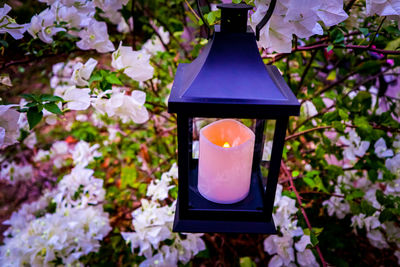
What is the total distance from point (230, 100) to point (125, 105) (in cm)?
52

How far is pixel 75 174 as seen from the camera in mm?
1344

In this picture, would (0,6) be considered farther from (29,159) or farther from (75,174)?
(29,159)

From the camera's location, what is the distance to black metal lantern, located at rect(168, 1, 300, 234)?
501mm

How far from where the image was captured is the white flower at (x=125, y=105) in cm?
86

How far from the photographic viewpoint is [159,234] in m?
1.09

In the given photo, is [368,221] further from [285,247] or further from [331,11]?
[331,11]

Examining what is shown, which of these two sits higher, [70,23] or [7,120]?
[70,23]

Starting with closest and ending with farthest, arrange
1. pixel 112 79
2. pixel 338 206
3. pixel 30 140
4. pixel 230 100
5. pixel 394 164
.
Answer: pixel 230 100 → pixel 112 79 → pixel 394 164 → pixel 338 206 → pixel 30 140

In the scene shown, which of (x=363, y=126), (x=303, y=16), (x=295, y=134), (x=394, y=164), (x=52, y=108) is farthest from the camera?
(x=295, y=134)

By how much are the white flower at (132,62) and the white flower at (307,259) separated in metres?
0.96

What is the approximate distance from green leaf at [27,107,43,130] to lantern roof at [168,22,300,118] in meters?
0.41

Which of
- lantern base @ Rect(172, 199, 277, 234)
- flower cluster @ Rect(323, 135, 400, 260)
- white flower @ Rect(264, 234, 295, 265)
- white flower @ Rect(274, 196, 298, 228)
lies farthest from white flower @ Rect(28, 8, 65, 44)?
flower cluster @ Rect(323, 135, 400, 260)

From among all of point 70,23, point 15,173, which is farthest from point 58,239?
point 15,173

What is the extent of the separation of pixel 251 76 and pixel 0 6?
773 mm
